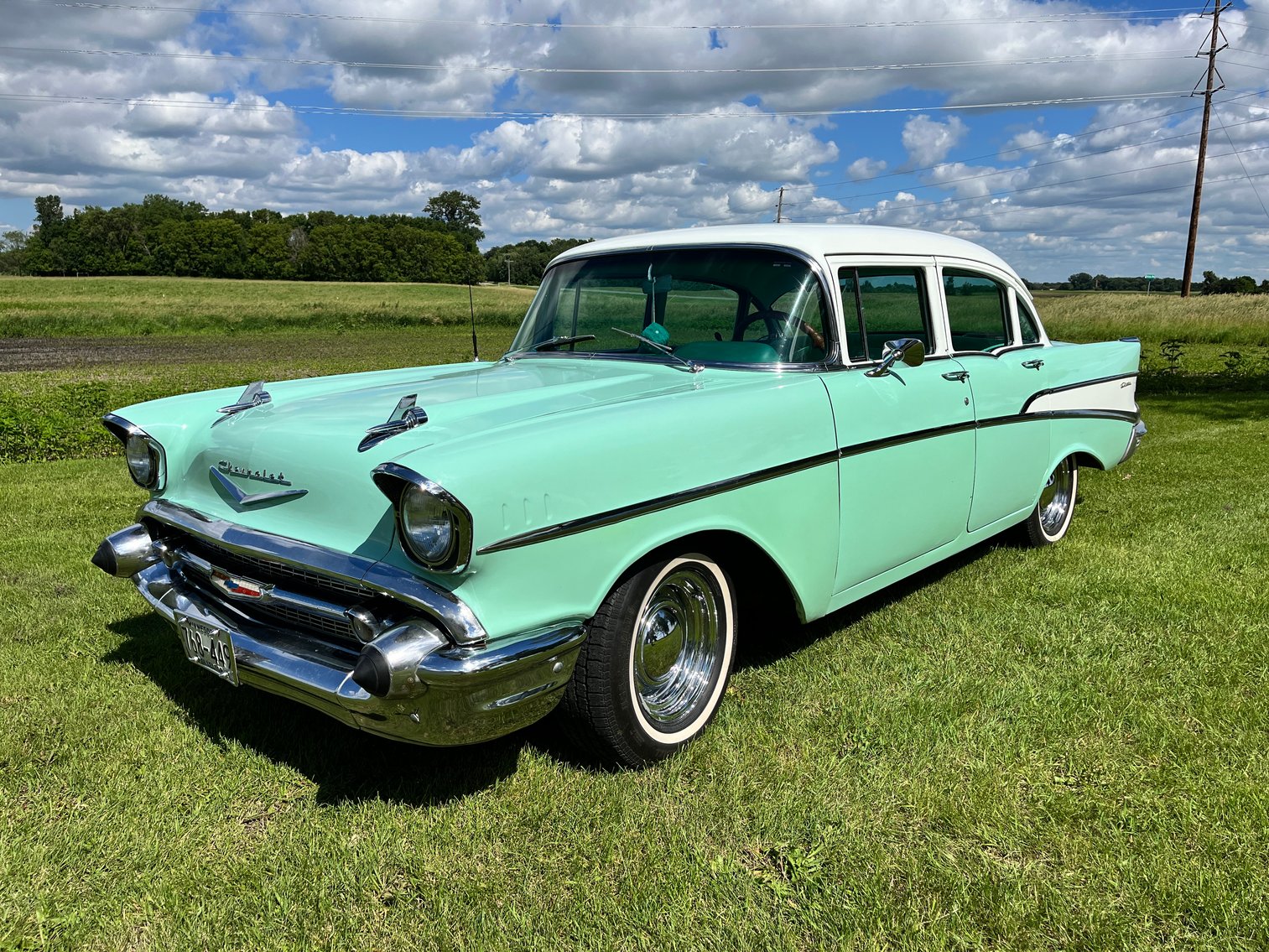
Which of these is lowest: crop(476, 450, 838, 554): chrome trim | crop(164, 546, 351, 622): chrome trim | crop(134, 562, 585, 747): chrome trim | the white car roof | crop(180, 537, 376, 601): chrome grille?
crop(134, 562, 585, 747): chrome trim

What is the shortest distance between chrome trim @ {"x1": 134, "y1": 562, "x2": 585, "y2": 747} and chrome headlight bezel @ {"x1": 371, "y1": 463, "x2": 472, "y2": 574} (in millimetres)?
207

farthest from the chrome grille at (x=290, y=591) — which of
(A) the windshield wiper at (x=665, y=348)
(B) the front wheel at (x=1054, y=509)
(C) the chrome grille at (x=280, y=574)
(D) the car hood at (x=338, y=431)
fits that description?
(B) the front wheel at (x=1054, y=509)

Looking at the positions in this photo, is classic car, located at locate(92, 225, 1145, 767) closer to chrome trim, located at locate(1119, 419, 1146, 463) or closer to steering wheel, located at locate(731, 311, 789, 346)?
steering wheel, located at locate(731, 311, 789, 346)

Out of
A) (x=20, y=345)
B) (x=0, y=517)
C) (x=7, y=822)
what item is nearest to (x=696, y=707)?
(x=7, y=822)

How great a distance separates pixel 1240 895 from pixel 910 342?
6.74ft

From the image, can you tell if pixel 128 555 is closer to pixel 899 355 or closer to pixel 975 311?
pixel 899 355

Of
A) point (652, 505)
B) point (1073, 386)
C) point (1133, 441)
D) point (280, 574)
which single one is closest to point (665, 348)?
point (652, 505)

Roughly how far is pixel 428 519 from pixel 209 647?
99 centimetres

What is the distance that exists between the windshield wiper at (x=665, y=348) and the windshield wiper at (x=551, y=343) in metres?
0.19

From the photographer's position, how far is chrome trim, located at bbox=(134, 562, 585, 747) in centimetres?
222

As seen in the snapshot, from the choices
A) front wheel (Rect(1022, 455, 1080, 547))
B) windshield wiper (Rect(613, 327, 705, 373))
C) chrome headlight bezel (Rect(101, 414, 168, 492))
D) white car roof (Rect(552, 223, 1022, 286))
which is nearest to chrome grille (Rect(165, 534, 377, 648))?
chrome headlight bezel (Rect(101, 414, 168, 492))

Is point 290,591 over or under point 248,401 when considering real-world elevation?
under

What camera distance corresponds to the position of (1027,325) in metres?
4.71

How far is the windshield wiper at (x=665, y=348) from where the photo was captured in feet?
11.2
